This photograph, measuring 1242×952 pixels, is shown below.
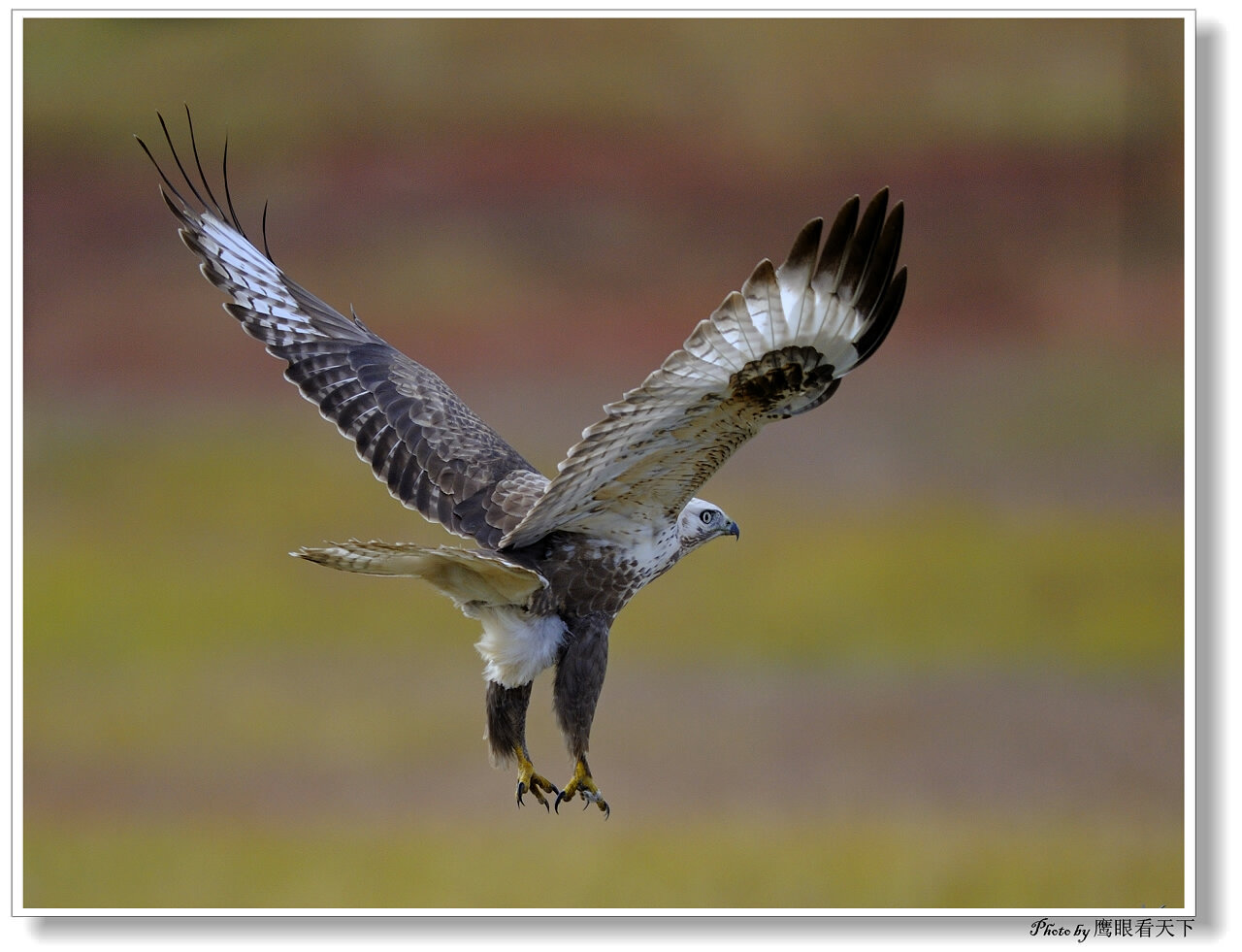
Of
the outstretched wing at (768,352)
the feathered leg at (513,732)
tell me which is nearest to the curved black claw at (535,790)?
the feathered leg at (513,732)

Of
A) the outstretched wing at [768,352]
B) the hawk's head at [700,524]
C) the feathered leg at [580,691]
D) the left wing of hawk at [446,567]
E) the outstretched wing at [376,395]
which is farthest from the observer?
the outstretched wing at [376,395]

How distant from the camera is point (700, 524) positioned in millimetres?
3164

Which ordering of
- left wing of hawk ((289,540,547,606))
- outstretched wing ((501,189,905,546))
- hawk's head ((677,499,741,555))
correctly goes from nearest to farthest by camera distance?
outstretched wing ((501,189,905,546)) → left wing of hawk ((289,540,547,606)) → hawk's head ((677,499,741,555))

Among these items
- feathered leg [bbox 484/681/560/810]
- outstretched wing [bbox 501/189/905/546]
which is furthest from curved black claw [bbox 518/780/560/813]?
outstretched wing [bbox 501/189/905/546]

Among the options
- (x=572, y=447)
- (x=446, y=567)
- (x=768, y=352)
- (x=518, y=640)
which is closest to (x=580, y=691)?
(x=518, y=640)

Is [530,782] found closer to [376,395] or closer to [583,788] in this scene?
[583,788]

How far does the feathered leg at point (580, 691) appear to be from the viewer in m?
3.03

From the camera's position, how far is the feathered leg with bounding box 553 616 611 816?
3029mm

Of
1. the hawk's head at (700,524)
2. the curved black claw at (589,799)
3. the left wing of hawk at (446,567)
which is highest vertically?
the hawk's head at (700,524)

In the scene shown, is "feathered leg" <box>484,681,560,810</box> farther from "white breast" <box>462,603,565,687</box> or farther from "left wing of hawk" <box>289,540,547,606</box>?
"left wing of hawk" <box>289,540,547,606</box>

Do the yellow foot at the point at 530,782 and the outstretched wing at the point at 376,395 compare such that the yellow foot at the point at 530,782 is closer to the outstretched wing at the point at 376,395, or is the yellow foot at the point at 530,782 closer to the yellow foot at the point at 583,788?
the yellow foot at the point at 583,788

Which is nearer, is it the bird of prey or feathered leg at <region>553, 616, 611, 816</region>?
the bird of prey

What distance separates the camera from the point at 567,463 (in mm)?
2711

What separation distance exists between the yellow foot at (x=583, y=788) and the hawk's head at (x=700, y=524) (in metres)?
0.52
